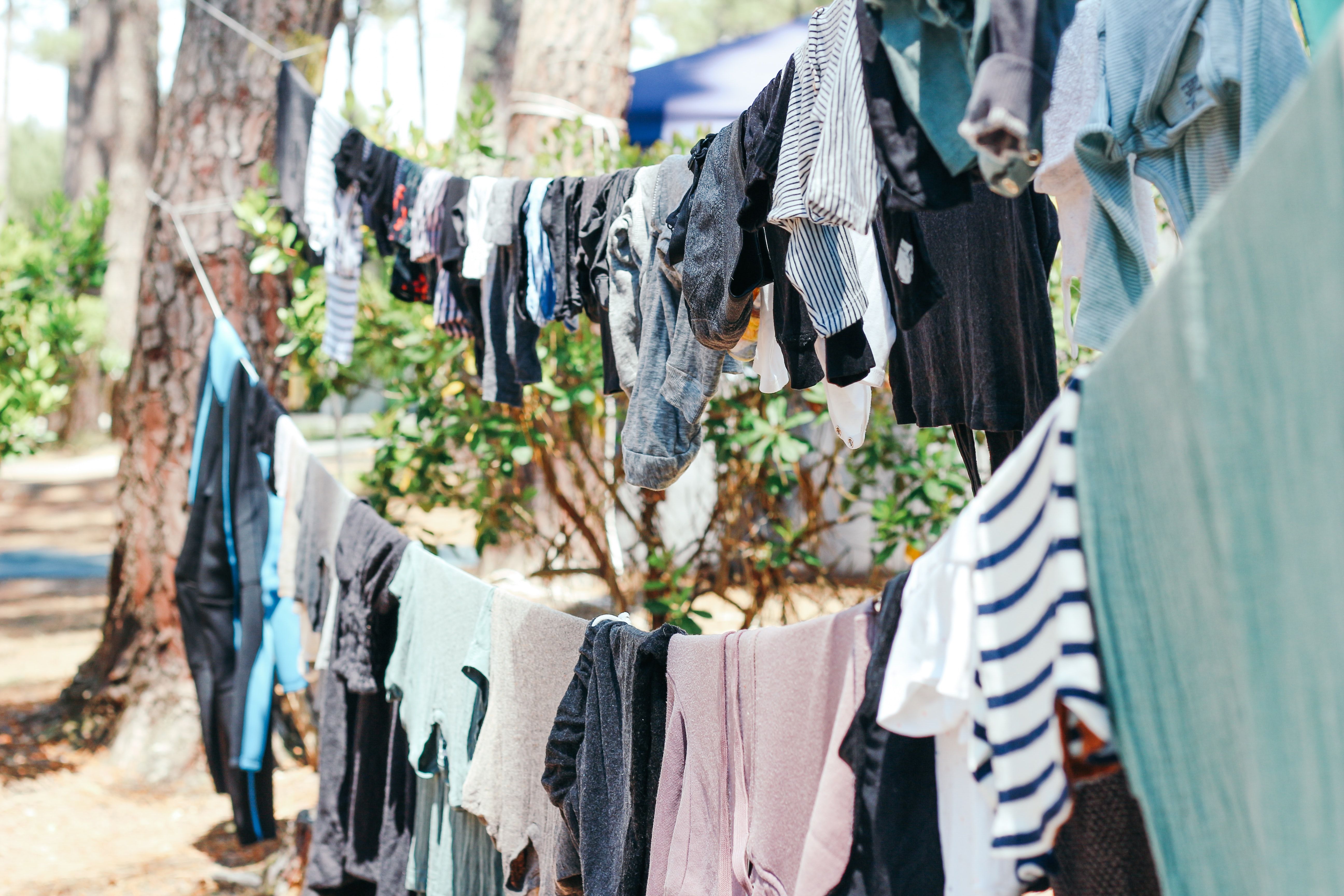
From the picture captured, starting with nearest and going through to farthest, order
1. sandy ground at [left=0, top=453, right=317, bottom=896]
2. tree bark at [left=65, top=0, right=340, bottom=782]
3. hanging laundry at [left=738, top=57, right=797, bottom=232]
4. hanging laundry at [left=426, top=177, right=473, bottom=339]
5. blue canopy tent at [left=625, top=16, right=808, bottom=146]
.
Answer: hanging laundry at [left=738, top=57, right=797, bottom=232], hanging laundry at [left=426, top=177, right=473, bottom=339], sandy ground at [left=0, top=453, right=317, bottom=896], tree bark at [left=65, top=0, right=340, bottom=782], blue canopy tent at [left=625, top=16, right=808, bottom=146]

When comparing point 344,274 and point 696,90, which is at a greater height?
point 696,90

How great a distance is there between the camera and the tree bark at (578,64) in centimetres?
483

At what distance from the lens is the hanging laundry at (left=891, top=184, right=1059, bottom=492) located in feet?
6.36

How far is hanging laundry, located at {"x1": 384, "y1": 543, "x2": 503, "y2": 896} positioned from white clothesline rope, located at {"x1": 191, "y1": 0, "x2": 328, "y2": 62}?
217 cm

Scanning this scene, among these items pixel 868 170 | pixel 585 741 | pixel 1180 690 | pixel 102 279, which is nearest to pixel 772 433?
pixel 585 741

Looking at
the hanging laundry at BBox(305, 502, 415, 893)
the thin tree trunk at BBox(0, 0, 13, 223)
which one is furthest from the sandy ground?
the thin tree trunk at BBox(0, 0, 13, 223)

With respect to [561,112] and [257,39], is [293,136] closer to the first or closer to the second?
[257,39]

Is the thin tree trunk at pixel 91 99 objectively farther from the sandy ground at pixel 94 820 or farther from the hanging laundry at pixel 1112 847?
the hanging laundry at pixel 1112 847

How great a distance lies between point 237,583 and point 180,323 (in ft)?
4.84

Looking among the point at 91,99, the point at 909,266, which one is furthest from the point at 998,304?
the point at 91,99

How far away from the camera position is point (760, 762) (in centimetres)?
162

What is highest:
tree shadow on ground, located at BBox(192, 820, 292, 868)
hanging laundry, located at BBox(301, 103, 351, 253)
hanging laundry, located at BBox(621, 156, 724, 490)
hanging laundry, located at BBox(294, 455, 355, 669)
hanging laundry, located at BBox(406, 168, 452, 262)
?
hanging laundry, located at BBox(301, 103, 351, 253)

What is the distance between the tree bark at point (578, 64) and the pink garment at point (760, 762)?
364 cm

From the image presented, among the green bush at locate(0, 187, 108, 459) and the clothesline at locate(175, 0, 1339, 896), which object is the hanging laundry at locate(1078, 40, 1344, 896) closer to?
the clothesline at locate(175, 0, 1339, 896)
